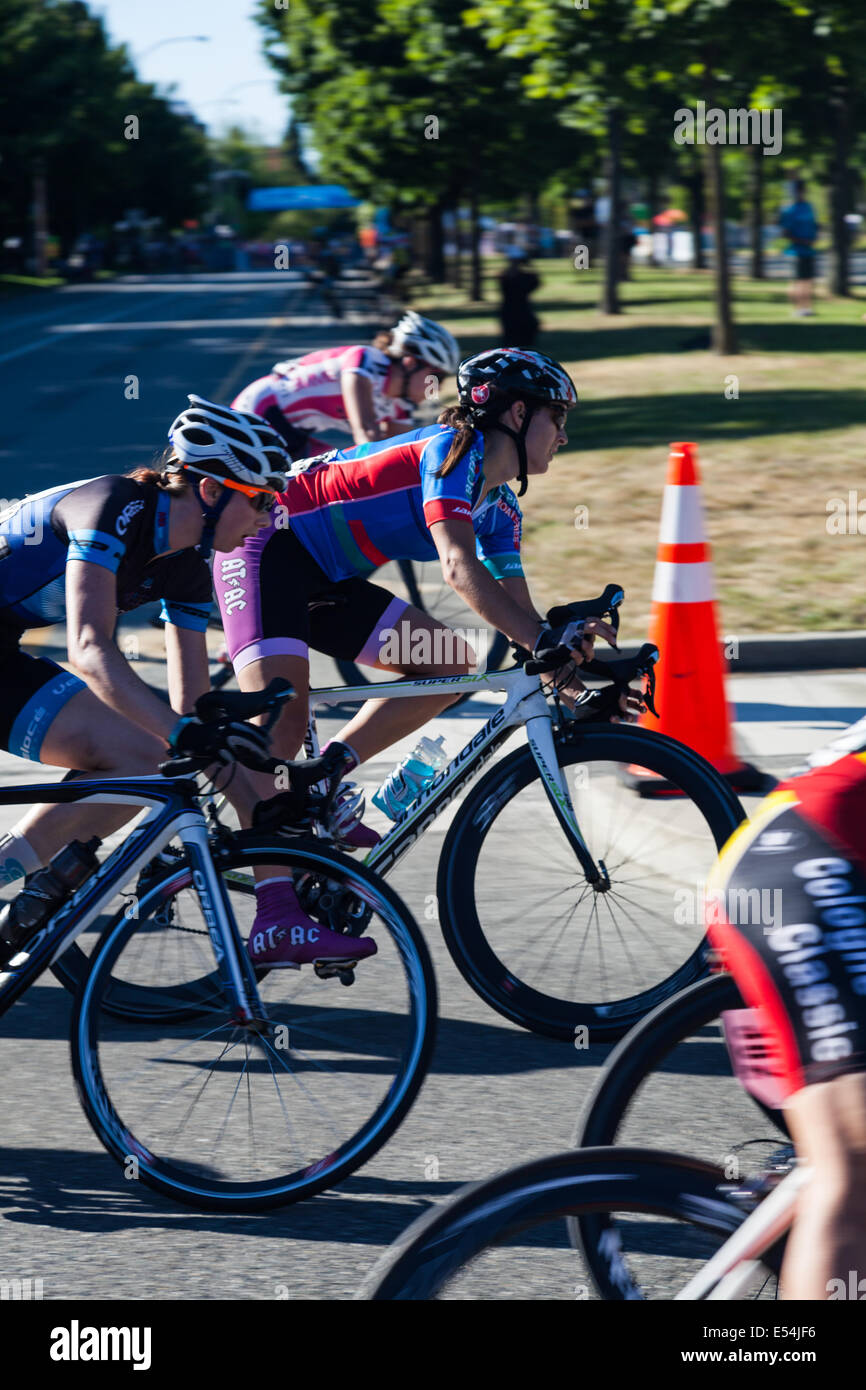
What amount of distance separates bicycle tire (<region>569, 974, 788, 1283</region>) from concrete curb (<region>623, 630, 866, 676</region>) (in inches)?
233

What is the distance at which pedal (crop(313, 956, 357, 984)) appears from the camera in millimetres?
3969

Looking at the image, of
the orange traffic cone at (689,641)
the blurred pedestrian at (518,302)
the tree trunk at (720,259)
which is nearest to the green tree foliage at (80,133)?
the tree trunk at (720,259)

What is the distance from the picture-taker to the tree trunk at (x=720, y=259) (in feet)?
66.4

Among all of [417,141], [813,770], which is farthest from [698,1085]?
[417,141]

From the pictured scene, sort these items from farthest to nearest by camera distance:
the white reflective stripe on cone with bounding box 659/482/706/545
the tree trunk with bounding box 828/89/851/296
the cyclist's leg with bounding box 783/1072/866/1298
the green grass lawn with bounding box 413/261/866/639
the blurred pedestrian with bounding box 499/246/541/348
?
the tree trunk with bounding box 828/89/851/296
the blurred pedestrian with bounding box 499/246/541/348
the green grass lawn with bounding box 413/261/866/639
the white reflective stripe on cone with bounding box 659/482/706/545
the cyclist's leg with bounding box 783/1072/866/1298

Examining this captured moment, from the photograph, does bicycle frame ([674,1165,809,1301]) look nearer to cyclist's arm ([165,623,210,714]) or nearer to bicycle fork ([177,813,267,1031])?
bicycle fork ([177,813,267,1031])

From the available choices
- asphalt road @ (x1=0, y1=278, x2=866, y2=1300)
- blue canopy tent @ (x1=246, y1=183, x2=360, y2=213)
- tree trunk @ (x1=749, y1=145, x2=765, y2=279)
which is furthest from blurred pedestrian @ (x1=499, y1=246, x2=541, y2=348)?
blue canopy tent @ (x1=246, y1=183, x2=360, y2=213)

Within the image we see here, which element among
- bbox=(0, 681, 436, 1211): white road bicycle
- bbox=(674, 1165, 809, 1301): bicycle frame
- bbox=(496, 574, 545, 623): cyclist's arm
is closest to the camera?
bbox=(674, 1165, 809, 1301): bicycle frame

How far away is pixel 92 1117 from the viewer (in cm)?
367

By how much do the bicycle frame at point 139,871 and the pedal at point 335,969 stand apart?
26 centimetres

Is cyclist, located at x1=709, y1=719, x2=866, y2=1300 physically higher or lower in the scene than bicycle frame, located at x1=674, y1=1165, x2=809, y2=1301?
higher

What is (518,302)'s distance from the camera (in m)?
23.5

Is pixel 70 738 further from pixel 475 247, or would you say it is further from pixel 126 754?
pixel 475 247
